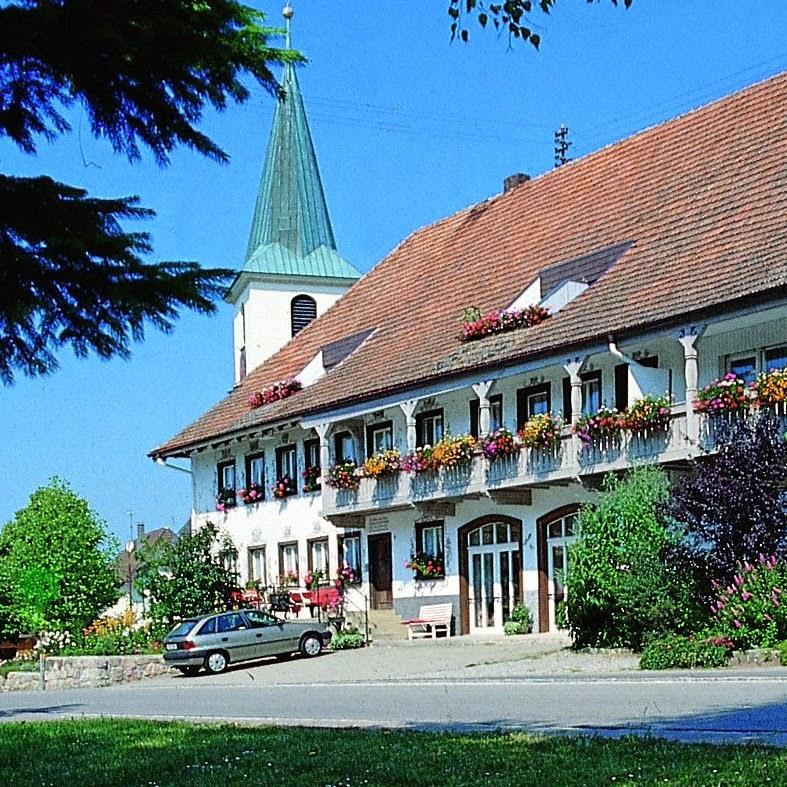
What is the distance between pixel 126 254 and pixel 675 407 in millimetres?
24246

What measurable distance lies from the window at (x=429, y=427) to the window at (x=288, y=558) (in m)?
6.89

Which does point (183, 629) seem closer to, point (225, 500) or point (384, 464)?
point (384, 464)

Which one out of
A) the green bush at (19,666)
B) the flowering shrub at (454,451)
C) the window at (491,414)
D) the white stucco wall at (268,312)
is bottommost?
the green bush at (19,666)

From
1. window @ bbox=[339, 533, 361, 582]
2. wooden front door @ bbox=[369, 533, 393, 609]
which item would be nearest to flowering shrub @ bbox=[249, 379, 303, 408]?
window @ bbox=[339, 533, 361, 582]

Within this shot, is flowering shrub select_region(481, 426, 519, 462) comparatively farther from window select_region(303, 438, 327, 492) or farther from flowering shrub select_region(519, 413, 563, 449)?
window select_region(303, 438, 327, 492)

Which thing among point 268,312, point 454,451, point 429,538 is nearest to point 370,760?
point 454,451

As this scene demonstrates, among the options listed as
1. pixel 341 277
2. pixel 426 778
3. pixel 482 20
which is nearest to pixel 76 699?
pixel 426 778

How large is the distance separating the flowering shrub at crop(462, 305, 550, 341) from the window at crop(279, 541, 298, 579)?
10198 millimetres

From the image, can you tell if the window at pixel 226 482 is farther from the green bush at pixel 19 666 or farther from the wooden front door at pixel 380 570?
the green bush at pixel 19 666

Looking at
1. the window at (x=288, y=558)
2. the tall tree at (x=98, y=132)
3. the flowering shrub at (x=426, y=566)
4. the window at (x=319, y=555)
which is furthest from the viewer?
the window at (x=288, y=558)

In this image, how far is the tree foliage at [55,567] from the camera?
151 ft

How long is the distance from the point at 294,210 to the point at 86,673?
25761mm

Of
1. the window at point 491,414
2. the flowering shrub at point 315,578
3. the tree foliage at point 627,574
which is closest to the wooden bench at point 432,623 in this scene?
the window at point 491,414

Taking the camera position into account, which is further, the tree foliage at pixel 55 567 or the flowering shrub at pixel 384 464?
the tree foliage at pixel 55 567
